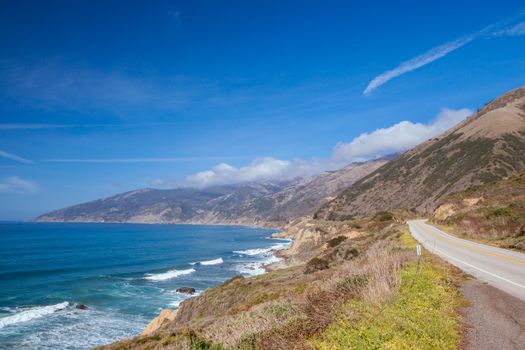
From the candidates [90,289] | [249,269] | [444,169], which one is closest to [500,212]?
[249,269]

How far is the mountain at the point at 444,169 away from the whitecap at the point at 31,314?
3397 inches

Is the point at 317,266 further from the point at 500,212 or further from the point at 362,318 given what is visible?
the point at 362,318

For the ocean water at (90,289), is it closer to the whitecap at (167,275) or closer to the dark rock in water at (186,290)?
the whitecap at (167,275)

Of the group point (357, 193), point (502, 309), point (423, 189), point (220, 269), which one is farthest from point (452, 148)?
point (502, 309)

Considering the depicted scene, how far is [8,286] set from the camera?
187 feet

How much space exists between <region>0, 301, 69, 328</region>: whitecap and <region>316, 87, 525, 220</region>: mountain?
3397 inches

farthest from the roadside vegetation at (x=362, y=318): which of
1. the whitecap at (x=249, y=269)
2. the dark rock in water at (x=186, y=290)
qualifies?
the whitecap at (x=249, y=269)

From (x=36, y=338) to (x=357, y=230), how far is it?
38.1 m

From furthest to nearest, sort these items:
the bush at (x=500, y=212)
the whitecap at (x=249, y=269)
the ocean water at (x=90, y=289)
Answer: the whitecap at (x=249, y=269) → the ocean water at (x=90, y=289) → the bush at (x=500, y=212)

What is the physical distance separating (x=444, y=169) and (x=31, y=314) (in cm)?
12938

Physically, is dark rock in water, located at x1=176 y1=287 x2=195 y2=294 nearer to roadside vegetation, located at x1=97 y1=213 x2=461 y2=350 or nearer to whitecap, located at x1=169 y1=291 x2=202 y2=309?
whitecap, located at x1=169 y1=291 x2=202 y2=309

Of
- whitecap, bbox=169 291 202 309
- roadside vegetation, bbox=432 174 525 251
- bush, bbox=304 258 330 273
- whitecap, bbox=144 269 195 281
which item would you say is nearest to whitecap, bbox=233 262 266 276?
whitecap, bbox=144 269 195 281

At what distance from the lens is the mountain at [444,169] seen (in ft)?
362

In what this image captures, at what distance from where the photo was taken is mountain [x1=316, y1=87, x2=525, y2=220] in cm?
11038
